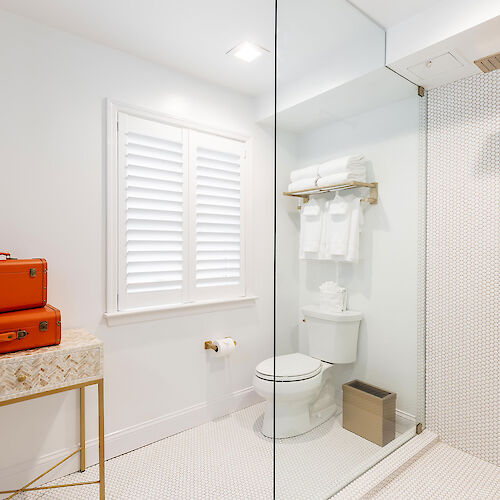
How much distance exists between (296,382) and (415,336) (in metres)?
0.88

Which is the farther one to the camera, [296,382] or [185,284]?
[185,284]

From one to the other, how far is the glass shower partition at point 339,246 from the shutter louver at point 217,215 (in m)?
1.01

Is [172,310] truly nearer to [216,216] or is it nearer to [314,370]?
→ [216,216]

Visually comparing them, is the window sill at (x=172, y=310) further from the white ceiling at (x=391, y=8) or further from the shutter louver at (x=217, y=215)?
the white ceiling at (x=391, y=8)

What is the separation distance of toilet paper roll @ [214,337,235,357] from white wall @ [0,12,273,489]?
0.10m

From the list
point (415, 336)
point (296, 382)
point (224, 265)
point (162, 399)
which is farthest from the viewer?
point (224, 265)

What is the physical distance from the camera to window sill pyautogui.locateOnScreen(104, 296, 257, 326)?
216cm

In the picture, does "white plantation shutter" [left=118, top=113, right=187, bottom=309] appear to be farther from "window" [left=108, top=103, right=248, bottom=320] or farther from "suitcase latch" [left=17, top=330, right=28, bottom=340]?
"suitcase latch" [left=17, top=330, right=28, bottom=340]

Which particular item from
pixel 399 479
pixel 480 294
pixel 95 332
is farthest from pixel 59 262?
pixel 480 294

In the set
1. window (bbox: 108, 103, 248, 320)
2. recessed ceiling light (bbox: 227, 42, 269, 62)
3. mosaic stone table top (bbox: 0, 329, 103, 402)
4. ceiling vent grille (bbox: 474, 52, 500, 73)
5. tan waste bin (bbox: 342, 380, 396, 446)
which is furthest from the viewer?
window (bbox: 108, 103, 248, 320)

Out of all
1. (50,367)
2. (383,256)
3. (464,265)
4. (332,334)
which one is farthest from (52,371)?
(464,265)

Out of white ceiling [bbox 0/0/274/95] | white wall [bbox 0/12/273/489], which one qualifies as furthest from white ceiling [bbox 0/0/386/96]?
white wall [bbox 0/12/273/489]

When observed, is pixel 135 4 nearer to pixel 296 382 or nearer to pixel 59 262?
pixel 59 262

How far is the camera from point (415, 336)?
212 cm
